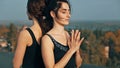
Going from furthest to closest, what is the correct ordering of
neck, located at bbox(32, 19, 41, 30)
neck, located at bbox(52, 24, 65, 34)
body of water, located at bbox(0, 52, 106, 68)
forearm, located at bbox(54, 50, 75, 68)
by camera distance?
body of water, located at bbox(0, 52, 106, 68) → neck, located at bbox(32, 19, 41, 30) → neck, located at bbox(52, 24, 65, 34) → forearm, located at bbox(54, 50, 75, 68)

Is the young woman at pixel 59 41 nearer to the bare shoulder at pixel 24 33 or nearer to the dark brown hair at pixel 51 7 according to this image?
the dark brown hair at pixel 51 7

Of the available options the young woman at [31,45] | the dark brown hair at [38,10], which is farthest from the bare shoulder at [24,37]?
the dark brown hair at [38,10]

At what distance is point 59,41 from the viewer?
6.22 feet

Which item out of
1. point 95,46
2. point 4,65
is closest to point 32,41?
point 4,65

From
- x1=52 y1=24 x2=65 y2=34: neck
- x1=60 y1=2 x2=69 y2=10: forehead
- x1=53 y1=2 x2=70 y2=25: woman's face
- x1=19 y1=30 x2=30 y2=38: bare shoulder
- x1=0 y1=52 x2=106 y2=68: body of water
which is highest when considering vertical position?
x1=60 y1=2 x2=69 y2=10: forehead

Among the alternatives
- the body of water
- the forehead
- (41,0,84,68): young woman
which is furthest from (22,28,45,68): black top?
the body of water

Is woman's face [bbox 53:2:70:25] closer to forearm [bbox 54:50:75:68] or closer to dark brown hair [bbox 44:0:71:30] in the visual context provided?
dark brown hair [bbox 44:0:71:30]

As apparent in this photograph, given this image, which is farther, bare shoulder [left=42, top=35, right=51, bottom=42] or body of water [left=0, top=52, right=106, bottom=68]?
body of water [left=0, top=52, right=106, bottom=68]

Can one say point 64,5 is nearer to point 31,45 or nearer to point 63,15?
point 63,15

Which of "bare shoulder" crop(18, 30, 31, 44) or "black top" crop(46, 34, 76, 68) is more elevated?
"bare shoulder" crop(18, 30, 31, 44)

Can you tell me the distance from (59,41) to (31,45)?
20 cm

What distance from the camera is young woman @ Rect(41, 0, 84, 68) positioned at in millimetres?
1849

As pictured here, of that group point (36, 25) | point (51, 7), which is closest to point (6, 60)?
point (36, 25)

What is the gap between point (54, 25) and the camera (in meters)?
1.95
